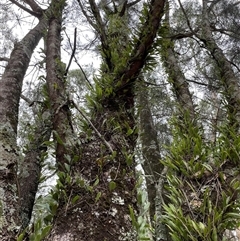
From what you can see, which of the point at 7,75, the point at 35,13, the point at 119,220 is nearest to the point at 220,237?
the point at 119,220

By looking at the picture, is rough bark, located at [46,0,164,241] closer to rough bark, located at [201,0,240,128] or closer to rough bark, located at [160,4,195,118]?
rough bark, located at [160,4,195,118]

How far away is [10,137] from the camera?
1470mm

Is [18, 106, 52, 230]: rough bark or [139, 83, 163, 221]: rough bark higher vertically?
[139, 83, 163, 221]: rough bark

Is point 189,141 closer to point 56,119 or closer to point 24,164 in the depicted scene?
point 56,119

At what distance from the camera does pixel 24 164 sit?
1695 millimetres

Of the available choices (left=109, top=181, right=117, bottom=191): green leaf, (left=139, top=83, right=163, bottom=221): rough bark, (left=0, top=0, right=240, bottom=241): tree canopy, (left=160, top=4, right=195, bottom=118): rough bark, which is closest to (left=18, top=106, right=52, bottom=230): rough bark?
(left=0, top=0, right=240, bottom=241): tree canopy

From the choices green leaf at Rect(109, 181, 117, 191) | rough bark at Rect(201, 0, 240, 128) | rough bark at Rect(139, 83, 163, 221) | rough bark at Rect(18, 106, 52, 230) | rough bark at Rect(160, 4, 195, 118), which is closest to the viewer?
green leaf at Rect(109, 181, 117, 191)

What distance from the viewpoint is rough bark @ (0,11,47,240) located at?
3.73 ft

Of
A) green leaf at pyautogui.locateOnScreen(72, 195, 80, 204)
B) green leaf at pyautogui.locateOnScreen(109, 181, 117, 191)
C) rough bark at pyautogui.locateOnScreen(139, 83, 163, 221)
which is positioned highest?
rough bark at pyautogui.locateOnScreen(139, 83, 163, 221)

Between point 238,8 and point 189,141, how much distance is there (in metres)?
3.12

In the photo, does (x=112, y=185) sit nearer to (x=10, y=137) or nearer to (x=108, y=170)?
(x=108, y=170)

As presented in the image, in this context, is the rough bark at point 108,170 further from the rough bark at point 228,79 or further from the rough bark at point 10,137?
the rough bark at point 228,79

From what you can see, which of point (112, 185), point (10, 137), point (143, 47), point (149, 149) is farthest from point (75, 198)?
point (149, 149)

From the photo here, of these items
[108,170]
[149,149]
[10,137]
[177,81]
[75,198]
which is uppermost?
[177,81]
